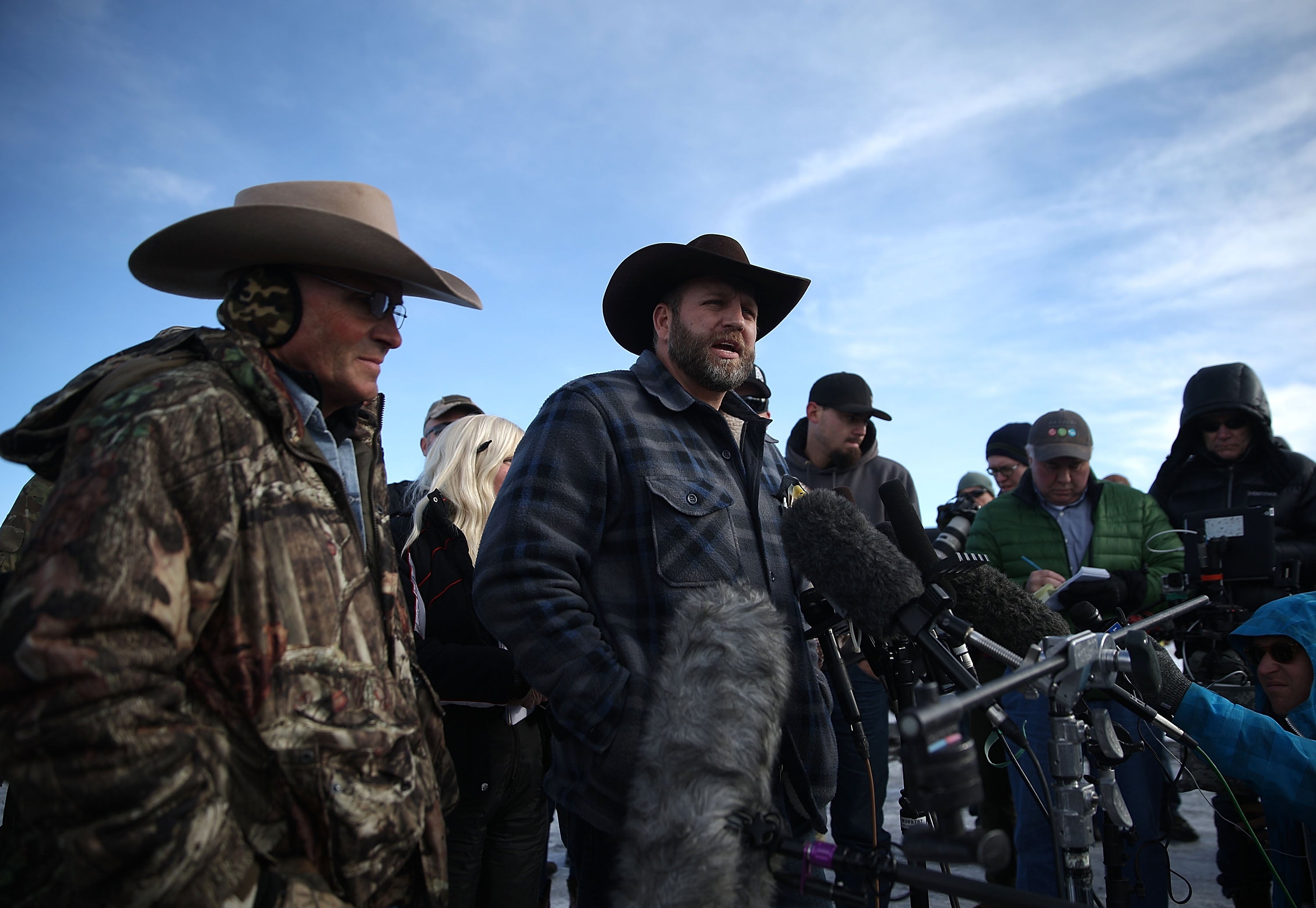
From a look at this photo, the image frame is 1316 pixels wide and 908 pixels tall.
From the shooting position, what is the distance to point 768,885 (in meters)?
1.79

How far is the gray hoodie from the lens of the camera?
5270 millimetres

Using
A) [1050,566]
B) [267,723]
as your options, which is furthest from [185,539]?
[1050,566]

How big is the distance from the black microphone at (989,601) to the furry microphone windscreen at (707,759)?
0.52 m

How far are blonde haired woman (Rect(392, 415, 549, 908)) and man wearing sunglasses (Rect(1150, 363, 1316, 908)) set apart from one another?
3.32 metres

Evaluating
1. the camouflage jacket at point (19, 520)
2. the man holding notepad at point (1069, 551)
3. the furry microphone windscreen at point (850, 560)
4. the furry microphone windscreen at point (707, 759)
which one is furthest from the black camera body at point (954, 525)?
the camouflage jacket at point (19, 520)

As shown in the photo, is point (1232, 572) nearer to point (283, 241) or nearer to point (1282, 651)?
point (1282, 651)

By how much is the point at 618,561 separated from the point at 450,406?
320 cm

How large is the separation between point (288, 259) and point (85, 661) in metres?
1.00

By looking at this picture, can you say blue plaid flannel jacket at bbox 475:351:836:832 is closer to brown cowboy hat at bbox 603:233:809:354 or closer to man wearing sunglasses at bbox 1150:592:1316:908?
brown cowboy hat at bbox 603:233:809:354

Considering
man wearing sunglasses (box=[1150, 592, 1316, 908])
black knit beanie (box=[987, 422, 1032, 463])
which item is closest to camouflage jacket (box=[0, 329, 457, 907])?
man wearing sunglasses (box=[1150, 592, 1316, 908])

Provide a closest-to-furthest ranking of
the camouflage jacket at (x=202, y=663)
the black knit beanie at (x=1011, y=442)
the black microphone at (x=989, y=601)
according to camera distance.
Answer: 1. the camouflage jacket at (x=202, y=663)
2. the black microphone at (x=989, y=601)
3. the black knit beanie at (x=1011, y=442)

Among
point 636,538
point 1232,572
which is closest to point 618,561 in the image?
point 636,538

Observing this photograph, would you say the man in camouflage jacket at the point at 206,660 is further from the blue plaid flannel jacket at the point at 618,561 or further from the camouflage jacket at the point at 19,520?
the camouflage jacket at the point at 19,520

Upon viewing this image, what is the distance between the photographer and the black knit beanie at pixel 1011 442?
21.2ft
